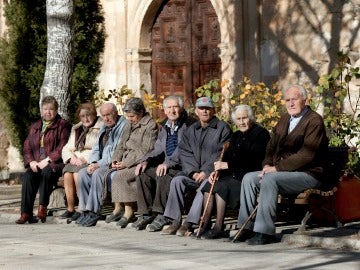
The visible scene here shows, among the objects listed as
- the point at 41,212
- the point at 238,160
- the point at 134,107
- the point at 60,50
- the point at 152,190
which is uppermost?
the point at 60,50

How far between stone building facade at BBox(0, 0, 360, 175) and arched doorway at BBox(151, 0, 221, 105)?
15mm

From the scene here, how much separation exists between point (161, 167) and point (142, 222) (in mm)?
596

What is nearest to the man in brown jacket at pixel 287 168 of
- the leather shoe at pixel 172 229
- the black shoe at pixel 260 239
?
the black shoe at pixel 260 239

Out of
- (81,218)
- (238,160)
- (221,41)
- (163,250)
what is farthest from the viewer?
(221,41)

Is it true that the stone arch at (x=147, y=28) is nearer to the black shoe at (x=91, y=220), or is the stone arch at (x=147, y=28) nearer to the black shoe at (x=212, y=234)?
the black shoe at (x=91, y=220)

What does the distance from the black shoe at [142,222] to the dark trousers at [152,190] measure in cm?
6

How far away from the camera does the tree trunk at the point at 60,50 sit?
51.3 ft

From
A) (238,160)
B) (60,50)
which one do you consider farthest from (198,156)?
(60,50)

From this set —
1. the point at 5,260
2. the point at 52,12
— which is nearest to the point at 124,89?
the point at 52,12

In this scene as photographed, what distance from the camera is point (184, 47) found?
19.7 metres

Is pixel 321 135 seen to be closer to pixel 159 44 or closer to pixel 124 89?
pixel 124 89

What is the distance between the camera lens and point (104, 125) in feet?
47.3

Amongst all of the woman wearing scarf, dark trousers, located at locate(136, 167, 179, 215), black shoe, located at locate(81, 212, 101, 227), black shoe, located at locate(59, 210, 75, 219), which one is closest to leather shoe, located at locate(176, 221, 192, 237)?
dark trousers, located at locate(136, 167, 179, 215)

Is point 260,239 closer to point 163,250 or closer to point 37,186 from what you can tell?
point 163,250
